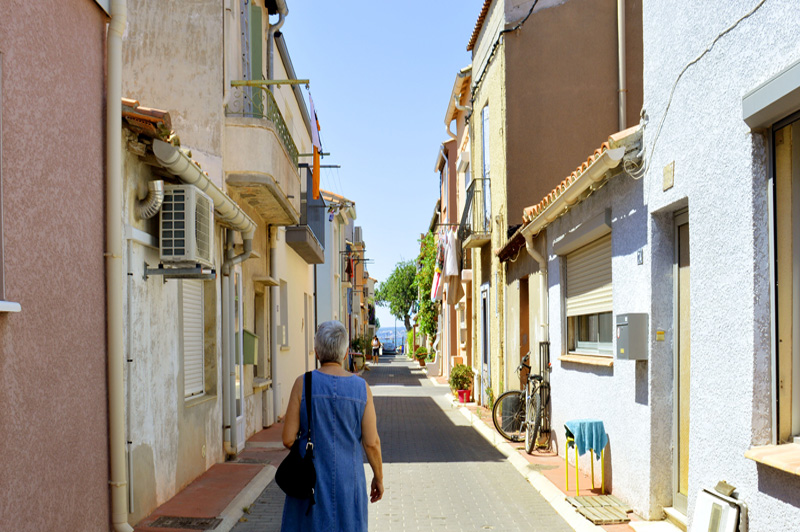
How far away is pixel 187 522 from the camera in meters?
7.00

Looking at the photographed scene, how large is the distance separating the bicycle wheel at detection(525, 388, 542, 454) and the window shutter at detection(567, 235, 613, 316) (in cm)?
157

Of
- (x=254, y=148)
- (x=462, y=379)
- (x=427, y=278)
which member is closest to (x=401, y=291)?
(x=427, y=278)

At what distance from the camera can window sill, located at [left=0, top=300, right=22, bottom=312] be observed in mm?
4500

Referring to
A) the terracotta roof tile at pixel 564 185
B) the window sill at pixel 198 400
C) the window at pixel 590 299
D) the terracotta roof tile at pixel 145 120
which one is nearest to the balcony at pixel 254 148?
the window sill at pixel 198 400

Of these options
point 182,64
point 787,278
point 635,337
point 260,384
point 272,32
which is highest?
point 272,32

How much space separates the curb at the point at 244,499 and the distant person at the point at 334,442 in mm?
2757

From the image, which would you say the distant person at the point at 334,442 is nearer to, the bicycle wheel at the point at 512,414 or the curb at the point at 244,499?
the curb at the point at 244,499

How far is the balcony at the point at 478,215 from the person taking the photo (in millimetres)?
16984

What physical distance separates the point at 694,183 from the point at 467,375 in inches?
583

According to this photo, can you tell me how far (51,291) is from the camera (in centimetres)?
527

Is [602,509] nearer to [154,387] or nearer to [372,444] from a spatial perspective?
[372,444]

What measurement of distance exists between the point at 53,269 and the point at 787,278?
4.53 metres

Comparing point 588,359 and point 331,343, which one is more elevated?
point 331,343

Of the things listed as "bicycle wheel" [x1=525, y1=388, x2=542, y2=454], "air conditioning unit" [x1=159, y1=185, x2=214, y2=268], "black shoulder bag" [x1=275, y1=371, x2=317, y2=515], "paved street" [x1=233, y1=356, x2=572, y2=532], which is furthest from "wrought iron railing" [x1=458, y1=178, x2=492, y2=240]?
"black shoulder bag" [x1=275, y1=371, x2=317, y2=515]
